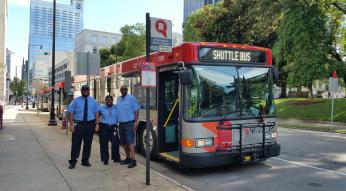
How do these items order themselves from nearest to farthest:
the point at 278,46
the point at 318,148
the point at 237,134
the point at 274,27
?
1. the point at 237,134
2. the point at 318,148
3. the point at 278,46
4. the point at 274,27

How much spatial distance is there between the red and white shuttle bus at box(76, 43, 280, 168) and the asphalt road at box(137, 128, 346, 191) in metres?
0.33

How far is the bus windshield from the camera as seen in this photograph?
8.07 meters

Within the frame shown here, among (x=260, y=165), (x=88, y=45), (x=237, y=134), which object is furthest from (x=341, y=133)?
(x=88, y=45)

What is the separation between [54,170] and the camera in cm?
853

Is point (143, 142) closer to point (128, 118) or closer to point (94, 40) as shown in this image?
point (128, 118)

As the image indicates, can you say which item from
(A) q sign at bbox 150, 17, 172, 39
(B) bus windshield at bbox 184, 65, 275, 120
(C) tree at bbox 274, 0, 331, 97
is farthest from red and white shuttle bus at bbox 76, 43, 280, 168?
(C) tree at bbox 274, 0, 331, 97

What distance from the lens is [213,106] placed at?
820 cm

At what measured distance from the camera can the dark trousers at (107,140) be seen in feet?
31.0

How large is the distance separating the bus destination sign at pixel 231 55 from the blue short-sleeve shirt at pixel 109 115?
264cm

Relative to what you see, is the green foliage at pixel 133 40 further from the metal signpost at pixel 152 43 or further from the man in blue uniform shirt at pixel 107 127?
the metal signpost at pixel 152 43

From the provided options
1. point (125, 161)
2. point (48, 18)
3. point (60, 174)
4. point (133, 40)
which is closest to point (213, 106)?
point (125, 161)

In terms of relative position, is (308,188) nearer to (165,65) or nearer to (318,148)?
(165,65)

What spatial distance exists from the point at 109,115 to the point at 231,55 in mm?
3271

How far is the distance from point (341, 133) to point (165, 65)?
14.0 meters
